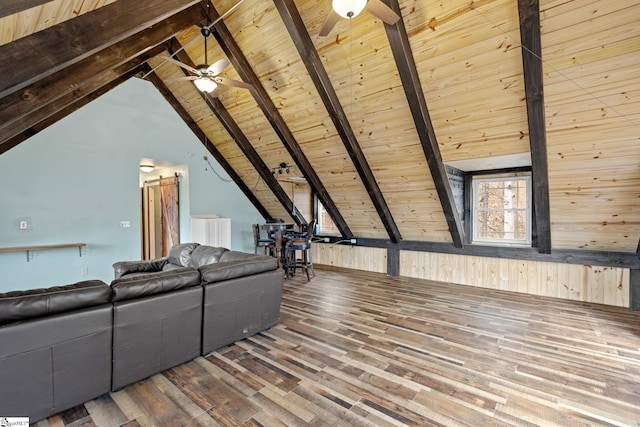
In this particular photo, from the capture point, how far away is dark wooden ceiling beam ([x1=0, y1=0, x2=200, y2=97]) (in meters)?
1.99

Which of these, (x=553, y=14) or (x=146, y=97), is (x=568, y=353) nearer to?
(x=553, y=14)

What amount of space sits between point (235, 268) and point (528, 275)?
4.60m

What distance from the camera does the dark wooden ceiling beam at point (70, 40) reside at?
199 cm

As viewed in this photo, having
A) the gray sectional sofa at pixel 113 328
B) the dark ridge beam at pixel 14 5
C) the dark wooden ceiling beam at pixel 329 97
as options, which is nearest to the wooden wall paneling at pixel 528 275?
the dark wooden ceiling beam at pixel 329 97

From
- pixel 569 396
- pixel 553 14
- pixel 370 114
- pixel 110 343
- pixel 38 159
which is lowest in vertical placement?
pixel 569 396

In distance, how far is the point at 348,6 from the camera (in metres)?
2.20

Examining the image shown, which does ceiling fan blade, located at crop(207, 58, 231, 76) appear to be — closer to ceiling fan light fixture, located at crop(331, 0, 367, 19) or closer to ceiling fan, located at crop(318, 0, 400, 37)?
ceiling fan, located at crop(318, 0, 400, 37)

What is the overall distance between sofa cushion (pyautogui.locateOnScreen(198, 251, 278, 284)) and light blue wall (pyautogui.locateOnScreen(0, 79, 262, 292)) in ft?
10.8

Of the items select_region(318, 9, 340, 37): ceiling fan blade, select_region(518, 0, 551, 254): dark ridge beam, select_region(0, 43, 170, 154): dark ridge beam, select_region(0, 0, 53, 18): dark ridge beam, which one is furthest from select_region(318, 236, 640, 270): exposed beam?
select_region(0, 0, 53, 18): dark ridge beam

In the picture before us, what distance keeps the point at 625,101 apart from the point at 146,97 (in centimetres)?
694

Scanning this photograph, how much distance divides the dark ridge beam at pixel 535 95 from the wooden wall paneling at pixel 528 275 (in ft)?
3.49

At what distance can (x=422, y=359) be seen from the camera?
8.78 ft

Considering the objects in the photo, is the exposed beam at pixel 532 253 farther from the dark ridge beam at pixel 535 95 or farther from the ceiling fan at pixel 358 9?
the ceiling fan at pixel 358 9

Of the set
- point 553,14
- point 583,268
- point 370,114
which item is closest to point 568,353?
point 583,268
